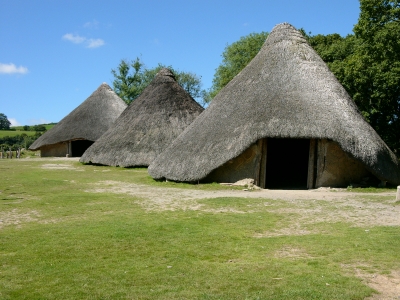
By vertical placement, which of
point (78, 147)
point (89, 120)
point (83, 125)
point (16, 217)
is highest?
point (89, 120)

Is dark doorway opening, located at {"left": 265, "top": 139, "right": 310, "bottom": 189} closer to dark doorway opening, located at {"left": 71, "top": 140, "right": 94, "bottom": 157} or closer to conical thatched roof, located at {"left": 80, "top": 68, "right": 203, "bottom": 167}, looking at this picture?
conical thatched roof, located at {"left": 80, "top": 68, "right": 203, "bottom": 167}

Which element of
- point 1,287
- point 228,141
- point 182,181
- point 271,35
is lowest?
point 1,287

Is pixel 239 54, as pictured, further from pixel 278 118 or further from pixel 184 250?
pixel 184 250

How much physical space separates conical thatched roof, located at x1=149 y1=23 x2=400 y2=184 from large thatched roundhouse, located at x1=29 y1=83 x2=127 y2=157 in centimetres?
1569

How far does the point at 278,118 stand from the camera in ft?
46.9

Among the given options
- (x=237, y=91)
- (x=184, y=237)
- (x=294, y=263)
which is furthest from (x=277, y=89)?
(x=294, y=263)

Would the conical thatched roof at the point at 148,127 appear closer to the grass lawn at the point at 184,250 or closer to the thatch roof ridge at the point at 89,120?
the thatch roof ridge at the point at 89,120

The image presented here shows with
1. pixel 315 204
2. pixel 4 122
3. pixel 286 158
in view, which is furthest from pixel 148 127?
pixel 4 122

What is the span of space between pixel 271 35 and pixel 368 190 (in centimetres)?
778

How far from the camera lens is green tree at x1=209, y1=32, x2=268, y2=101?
4731 centimetres

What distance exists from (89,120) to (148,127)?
30.8ft

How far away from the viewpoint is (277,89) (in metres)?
15.3

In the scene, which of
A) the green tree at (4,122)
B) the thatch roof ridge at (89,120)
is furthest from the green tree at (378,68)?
the green tree at (4,122)

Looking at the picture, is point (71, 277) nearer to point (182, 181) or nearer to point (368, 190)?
point (182, 181)
